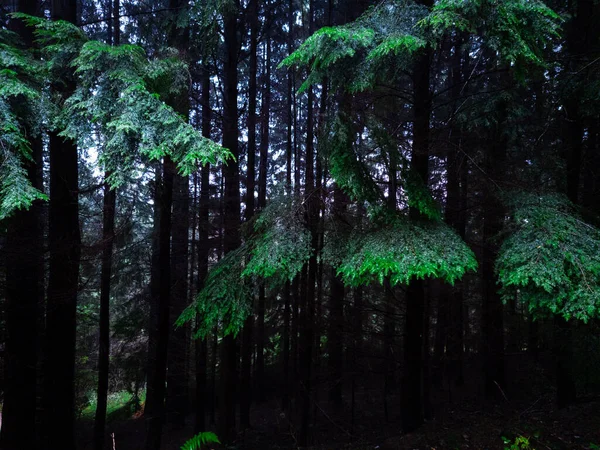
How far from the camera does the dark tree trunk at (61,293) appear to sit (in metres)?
6.62

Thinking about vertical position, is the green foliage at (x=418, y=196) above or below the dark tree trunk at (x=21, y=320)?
above

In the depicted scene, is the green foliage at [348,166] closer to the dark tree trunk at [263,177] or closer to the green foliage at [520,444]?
the green foliage at [520,444]

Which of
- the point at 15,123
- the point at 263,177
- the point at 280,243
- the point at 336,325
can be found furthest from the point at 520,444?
the point at 263,177

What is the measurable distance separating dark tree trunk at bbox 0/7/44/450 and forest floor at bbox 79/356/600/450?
5.11 meters

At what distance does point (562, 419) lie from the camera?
6152 millimetres

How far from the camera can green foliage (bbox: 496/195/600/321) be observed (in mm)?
3836

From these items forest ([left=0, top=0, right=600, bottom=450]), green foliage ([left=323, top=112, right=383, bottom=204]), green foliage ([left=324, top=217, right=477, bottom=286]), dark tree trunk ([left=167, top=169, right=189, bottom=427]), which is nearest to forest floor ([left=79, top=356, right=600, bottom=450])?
forest ([left=0, top=0, right=600, bottom=450])

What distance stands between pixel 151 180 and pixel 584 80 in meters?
9.06

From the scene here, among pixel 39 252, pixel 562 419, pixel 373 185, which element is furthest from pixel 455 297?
pixel 39 252

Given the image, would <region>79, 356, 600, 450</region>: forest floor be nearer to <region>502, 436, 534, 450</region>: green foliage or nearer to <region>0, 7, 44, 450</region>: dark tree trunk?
<region>502, 436, 534, 450</region>: green foliage

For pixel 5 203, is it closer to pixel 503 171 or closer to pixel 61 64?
pixel 61 64

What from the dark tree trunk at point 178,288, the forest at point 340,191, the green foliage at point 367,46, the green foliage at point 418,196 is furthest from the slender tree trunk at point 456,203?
the dark tree trunk at point 178,288

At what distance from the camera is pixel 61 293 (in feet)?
21.9

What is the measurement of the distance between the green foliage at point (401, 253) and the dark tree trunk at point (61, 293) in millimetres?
5361
